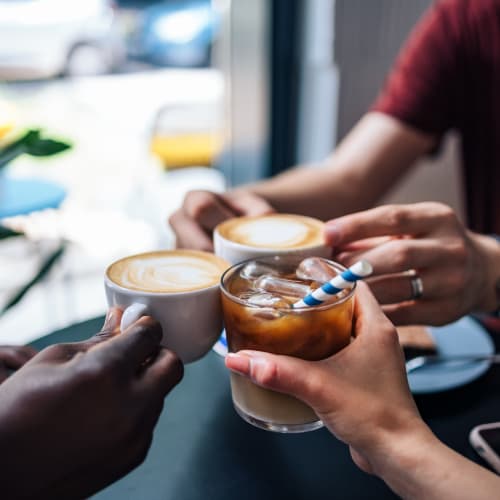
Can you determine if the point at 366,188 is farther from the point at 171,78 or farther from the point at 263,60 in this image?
the point at 171,78

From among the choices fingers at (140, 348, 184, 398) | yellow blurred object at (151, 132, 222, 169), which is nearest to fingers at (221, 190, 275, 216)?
fingers at (140, 348, 184, 398)

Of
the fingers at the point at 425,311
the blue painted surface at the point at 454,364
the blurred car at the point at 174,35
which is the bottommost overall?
the blue painted surface at the point at 454,364

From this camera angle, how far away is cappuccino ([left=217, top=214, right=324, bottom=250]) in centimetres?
75

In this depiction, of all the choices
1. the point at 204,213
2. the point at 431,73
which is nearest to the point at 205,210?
the point at 204,213

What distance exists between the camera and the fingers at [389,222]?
752 mm

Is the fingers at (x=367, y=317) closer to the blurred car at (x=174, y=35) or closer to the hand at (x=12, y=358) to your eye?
the hand at (x=12, y=358)

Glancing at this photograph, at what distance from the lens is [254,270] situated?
669mm

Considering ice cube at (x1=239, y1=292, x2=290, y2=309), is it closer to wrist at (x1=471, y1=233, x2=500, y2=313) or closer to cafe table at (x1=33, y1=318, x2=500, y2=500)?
cafe table at (x1=33, y1=318, x2=500, y2=500)

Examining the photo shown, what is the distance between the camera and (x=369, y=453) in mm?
504

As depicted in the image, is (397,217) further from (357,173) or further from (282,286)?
(357,173)

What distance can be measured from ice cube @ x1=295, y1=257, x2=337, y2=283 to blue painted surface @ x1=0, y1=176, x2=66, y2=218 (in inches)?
44.9

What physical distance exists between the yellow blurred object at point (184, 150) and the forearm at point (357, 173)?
2073 mm

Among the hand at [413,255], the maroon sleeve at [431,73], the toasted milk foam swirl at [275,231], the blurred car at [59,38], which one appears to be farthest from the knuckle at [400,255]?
the blurred car at [59,38]

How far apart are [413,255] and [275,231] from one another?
0.64 feet
